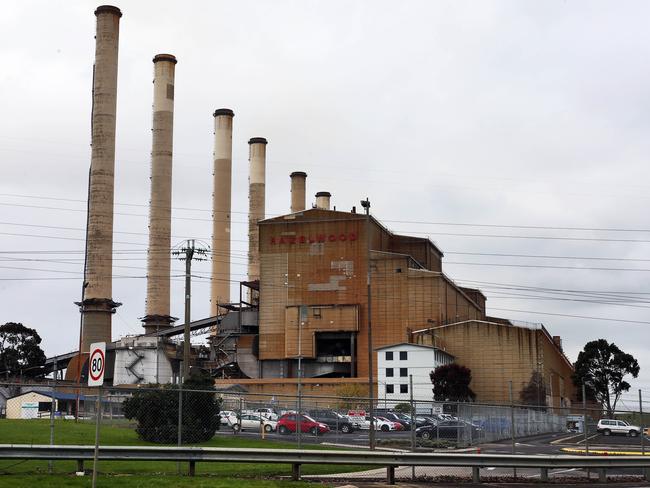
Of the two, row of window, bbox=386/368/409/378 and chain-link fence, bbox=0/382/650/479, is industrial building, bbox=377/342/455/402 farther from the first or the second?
chain-link fence, bbox=0/382/650/479

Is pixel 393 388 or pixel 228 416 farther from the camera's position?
pixel 393 388

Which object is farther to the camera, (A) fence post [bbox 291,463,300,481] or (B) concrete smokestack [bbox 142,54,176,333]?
(B) concrete smokestack [bbox 142,54,176,333]

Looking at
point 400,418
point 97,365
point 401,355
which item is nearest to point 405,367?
point 401,355

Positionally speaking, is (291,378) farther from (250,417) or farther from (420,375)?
(250,417)

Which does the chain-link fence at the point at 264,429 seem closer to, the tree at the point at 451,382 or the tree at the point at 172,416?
the tree at the point at 172,416

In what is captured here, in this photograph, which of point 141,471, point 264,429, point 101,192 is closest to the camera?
point 141,471

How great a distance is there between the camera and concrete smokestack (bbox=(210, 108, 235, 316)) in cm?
11894

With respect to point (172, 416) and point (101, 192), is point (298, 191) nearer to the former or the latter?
point (101, 192)

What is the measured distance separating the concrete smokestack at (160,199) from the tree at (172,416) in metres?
70.0

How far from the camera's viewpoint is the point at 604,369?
422 ft

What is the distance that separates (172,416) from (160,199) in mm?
74307

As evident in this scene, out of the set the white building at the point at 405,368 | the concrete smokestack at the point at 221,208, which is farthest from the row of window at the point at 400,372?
the concrete smokestack at the point at 221,208

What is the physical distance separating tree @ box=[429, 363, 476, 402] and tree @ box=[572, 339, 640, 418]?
42.0 meters

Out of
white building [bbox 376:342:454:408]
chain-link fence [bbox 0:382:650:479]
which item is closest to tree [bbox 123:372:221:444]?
chain-link fence [bbox 0:382:650:479]
